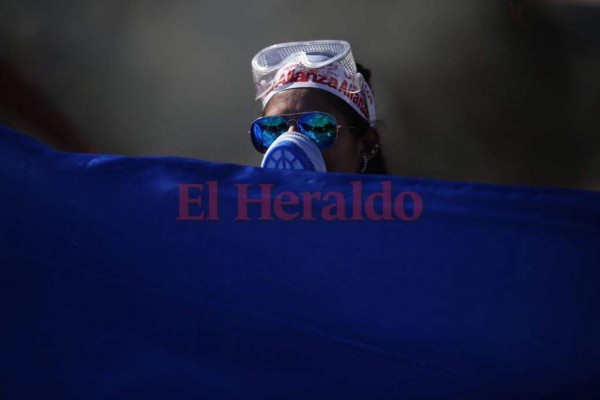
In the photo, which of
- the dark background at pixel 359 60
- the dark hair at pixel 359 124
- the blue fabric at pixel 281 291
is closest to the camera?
the blue fabric at pixel 281 291

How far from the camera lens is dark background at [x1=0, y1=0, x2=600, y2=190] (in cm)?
184

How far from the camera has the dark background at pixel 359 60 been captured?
1844mm

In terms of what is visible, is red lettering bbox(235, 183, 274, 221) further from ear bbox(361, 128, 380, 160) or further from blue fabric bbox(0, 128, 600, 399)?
ear bbox(361, 128, 380, 160)

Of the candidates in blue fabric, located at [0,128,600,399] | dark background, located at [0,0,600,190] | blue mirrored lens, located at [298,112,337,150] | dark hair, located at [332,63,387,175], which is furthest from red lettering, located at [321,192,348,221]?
dark background, located at [0,0,600,190]

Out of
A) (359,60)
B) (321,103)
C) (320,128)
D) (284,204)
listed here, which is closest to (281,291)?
(284,204)

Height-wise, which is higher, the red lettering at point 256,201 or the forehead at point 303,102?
the forehead at point 303,102

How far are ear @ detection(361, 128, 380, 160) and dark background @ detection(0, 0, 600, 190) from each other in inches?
13.2

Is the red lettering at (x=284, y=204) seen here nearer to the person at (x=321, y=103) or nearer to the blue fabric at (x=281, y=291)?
the blue fabric at (x=281, y=291)

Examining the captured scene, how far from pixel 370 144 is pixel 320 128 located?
0.21 metres

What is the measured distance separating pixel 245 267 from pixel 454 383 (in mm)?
301

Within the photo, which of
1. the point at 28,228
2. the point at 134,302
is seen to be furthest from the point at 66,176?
the point at 134,302

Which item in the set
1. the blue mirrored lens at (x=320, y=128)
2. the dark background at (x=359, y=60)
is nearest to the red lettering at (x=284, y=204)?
the blue mirrored lens at (x=320, y=128)

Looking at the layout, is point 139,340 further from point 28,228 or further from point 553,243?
point 553,243

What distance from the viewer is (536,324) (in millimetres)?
851
